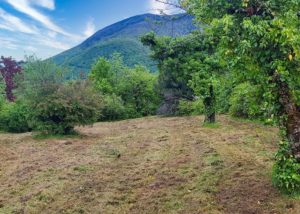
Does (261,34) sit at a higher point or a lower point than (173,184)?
higher

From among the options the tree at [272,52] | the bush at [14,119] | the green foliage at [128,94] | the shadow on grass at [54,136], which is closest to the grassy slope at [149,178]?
the tree at [272,52]

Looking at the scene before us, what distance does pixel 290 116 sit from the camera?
6.80 m

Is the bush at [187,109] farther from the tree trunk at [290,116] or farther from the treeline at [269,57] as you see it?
the tree trunk at [290,116]

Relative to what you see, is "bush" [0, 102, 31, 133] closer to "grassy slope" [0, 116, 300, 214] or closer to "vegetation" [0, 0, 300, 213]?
"vegetation" [0, 0, 300, 213]

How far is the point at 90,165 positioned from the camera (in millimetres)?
11352

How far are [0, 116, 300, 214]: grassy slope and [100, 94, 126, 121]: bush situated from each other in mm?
22329

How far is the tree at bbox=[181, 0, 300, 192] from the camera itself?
624 cm

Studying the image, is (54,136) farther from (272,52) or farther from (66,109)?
(272,52)

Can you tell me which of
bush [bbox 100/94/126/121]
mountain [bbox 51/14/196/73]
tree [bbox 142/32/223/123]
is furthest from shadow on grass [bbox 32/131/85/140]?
bush [bbox 100/94/126/121]

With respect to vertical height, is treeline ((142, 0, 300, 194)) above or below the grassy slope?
above

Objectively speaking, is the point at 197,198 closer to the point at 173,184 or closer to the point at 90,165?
the point at 173,184

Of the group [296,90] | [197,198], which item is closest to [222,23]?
[296,90]

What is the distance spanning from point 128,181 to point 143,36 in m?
14.3

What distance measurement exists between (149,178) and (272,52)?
4.50m
